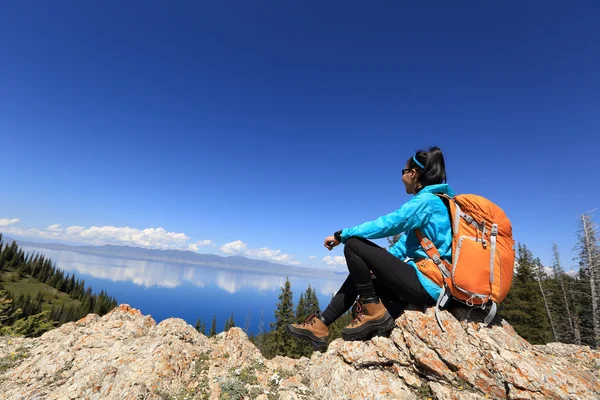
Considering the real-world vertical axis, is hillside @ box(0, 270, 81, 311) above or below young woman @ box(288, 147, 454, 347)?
below

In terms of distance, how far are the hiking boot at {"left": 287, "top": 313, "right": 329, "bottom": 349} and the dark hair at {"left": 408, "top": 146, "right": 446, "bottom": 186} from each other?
3346 millimetres

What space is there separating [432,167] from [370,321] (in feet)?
9.89

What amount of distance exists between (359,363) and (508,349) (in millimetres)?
2399

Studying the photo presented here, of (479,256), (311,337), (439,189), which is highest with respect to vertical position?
(439,189)

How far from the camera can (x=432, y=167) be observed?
438 cm

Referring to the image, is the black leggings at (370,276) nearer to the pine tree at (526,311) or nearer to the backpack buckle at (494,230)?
the backpack buckle at (494,230)

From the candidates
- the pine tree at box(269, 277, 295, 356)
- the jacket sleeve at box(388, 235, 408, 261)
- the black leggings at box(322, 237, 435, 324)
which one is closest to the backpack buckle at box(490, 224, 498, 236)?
the black leggings at box(322, 237, 435, 324)

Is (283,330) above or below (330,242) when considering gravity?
below

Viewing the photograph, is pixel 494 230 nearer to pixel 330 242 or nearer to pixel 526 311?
pixel 330 242

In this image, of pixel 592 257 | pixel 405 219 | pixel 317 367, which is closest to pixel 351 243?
pixel 405 219

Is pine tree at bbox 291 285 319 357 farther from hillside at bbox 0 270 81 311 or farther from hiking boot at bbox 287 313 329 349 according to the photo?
hillside at bbox 0 270 81 311

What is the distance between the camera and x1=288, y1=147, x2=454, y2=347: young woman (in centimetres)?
396

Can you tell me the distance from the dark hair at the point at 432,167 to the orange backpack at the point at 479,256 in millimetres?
616

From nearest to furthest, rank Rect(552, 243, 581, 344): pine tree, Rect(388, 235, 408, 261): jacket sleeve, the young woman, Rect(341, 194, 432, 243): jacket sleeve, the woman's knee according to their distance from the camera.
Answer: Rect(341, 194, 432, 243): jacket sleeve < the young woman < the woman's knee < Rect(388, 235, 408, 261): jacket sleeve < Rect(552, 243, 581, 344): pine tree
